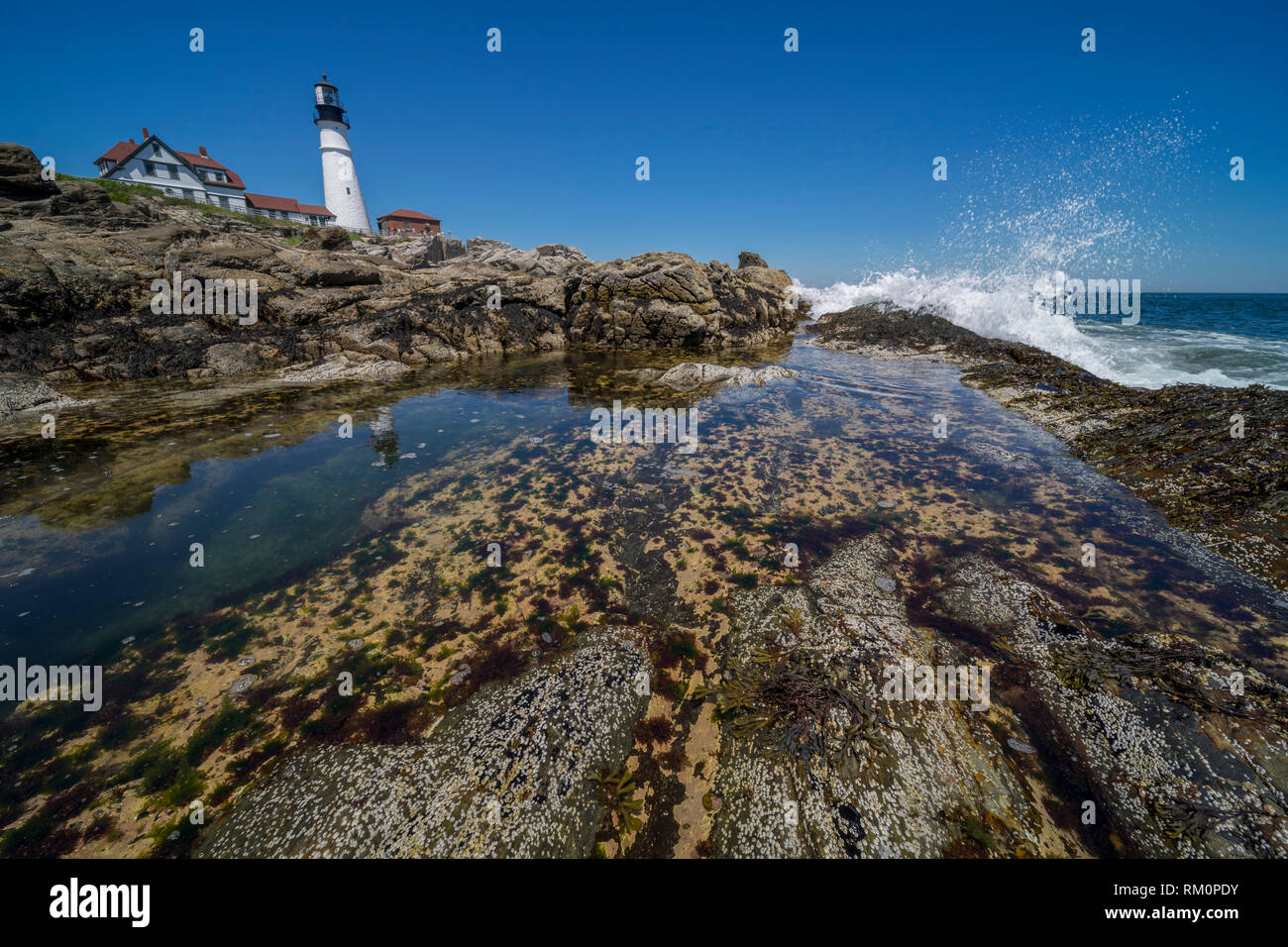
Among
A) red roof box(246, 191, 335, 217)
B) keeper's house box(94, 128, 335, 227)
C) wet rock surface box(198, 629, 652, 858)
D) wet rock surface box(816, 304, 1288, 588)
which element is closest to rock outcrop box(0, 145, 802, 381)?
wet rock surface box(816, 304, 1288, 588)

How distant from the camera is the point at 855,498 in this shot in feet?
21.0

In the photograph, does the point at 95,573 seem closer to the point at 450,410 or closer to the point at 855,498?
the point at 450,410

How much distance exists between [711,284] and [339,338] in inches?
751

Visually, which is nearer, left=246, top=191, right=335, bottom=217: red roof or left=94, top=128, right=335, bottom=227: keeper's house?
Answer: left=94, top=128, right=335, bottom=227: keeper's house

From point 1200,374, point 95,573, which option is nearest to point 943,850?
point 95,573

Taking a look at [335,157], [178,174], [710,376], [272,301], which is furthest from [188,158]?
[710,376]

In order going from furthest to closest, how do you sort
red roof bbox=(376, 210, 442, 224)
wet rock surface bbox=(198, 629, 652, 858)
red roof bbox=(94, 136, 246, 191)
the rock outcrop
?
red roof bbox=(376, 210, 442, 224) < red roof bbox=(94, 136, 246, 191) < the rock outcrop < wet rock surface bbox=(198, 629, 652, 858)

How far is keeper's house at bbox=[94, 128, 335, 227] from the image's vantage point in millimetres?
53656

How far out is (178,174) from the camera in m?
56.4

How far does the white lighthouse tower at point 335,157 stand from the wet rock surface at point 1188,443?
269ft

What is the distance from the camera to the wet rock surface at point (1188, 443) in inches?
207

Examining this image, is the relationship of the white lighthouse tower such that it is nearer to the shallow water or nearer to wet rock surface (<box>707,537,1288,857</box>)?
the shallow water

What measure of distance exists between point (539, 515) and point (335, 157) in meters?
85.1

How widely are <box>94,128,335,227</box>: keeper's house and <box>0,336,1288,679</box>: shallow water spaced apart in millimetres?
65277
